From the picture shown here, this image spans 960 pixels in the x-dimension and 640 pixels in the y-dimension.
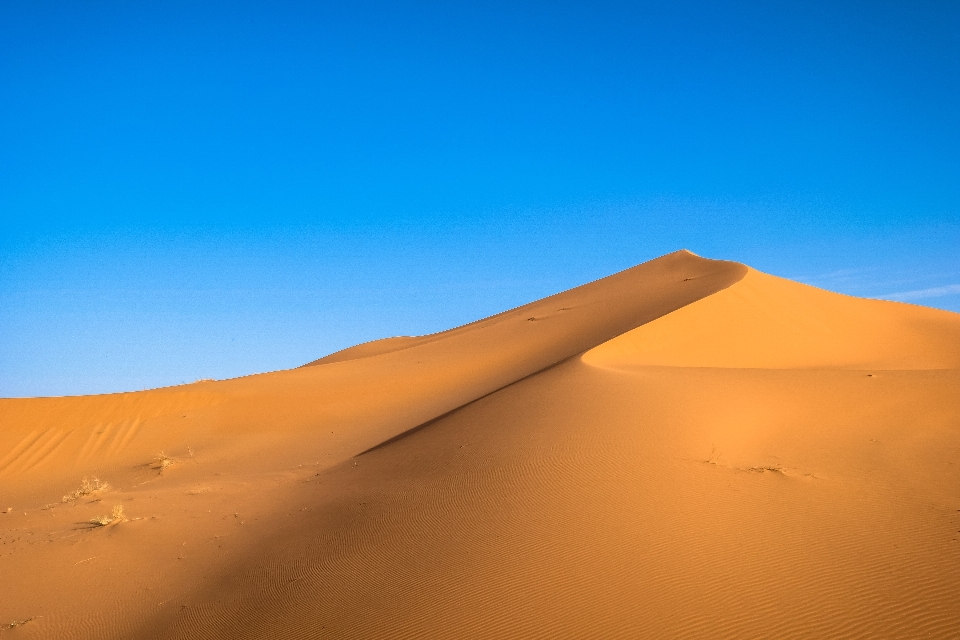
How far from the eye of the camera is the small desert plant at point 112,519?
29.8ft

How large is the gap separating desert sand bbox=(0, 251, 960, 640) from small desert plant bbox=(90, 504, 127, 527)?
1.1 inches

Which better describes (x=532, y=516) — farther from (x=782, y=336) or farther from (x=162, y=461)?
(x=782, y=336)

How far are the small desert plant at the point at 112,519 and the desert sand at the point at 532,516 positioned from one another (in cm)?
3

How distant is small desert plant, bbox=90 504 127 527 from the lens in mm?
9094

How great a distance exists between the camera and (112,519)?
9.20 m

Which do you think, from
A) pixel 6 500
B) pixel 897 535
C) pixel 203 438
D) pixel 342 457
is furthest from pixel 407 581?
pixel 203 438

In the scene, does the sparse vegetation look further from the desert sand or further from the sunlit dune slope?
the sunlit dune slope

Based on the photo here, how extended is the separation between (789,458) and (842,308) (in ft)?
60.8

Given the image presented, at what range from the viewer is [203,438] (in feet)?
52.9

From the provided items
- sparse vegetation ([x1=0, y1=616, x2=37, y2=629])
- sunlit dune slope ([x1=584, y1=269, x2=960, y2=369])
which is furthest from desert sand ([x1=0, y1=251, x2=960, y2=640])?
sunlit dune slope ([x1=584, y1=269, x2=960, y2=369])

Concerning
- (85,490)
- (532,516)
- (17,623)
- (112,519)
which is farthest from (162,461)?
(532,516)

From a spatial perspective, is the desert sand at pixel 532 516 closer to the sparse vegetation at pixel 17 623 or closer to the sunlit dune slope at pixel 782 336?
the sparse vegetation at pixel 17 623

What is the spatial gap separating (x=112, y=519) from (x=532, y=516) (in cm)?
585

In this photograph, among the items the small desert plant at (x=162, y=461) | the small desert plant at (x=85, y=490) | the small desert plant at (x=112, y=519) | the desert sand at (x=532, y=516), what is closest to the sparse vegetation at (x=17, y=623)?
the desert sand at (x=532, y=516)
